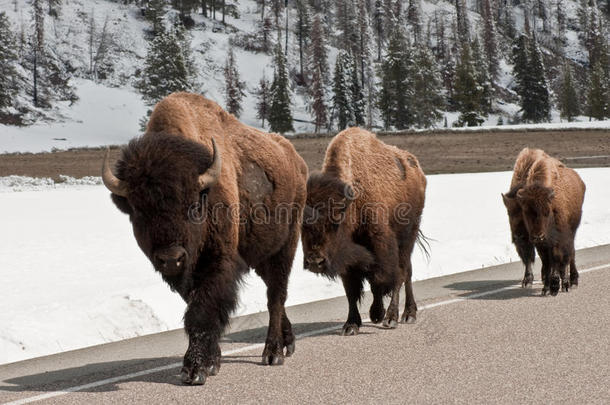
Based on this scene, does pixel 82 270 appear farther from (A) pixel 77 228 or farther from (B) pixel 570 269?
(B) pixel 570 269

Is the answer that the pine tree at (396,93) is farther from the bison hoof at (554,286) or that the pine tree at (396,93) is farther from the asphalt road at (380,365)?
the asphalt road at (380,365)

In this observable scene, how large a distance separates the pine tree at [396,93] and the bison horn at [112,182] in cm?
8572

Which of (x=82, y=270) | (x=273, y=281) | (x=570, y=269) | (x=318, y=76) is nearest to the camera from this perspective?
(x=273, y=281)

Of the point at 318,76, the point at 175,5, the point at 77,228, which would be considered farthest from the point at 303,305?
the point at 175,5

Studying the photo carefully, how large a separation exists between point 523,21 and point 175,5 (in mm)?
96927

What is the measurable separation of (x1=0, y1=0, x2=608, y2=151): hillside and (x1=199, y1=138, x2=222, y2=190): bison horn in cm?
7321

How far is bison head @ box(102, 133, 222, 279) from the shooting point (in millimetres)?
4805

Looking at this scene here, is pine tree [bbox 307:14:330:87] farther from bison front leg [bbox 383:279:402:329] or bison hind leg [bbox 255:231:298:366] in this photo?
bison hind leg [bbox 255:231:298:366]

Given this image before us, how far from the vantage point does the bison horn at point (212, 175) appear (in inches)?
199

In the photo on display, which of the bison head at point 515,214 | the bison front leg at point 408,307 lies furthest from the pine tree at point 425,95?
the bison front leg at point 408,307

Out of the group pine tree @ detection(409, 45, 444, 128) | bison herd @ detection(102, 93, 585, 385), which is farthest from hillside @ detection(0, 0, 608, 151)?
bison herd @ detection(102, 93, 585, 385)

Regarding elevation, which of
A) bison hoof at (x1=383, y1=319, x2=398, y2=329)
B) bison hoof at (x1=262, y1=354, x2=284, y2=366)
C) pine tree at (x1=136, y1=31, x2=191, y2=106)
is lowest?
pine tree at (x1=136, y1=31, x2=191, y2=106)

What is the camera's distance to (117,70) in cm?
10325

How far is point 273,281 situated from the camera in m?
6.33
